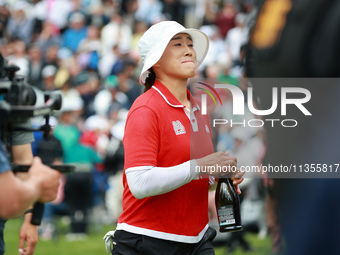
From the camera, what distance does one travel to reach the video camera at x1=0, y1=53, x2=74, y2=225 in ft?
9.46

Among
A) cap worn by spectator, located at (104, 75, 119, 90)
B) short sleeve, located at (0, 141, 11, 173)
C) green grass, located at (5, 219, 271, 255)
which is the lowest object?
green grass, located at (5, 219, 271, 255)

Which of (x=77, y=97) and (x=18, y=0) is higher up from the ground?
(x=18, y=0)

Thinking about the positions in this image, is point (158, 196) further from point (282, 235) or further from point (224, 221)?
point (282, 235)

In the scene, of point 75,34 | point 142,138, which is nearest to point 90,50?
point 75,34

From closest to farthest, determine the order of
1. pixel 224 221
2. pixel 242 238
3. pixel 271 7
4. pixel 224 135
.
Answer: pixel 271 7 → pixel 224 221 → pixel 224 135 → pixel 242 238

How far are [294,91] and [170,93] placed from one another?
1.46 m

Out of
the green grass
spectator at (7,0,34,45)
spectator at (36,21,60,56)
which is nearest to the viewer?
the green grass

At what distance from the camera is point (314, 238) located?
2.45 m

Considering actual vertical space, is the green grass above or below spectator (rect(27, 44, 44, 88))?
below

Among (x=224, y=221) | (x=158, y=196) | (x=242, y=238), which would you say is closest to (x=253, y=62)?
(x=158, y=196)

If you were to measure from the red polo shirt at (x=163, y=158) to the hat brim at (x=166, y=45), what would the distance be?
0.59 ft

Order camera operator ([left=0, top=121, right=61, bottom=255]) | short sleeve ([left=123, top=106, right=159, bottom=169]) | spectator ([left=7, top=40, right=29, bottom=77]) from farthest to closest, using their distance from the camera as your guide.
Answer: spectator ([left=7, top=40, right=29, bottom=77]), short sleeve ([left=123, top=106, right=159, bottom=169]), camera operator ([left=0, top=121, right=61, bottom=255])

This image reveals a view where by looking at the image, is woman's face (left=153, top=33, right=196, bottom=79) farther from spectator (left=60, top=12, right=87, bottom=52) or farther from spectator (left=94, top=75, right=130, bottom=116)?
spectator (left=60, top=12, right=87, bottom=52)

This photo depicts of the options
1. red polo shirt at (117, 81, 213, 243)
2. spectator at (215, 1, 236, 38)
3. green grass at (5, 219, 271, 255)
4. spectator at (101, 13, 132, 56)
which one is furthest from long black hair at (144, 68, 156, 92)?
spectator at (215, 1, 236, 38)
